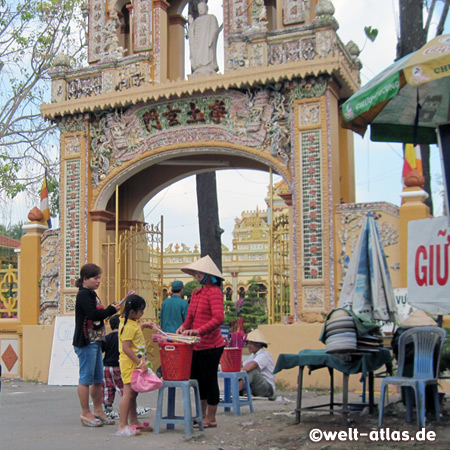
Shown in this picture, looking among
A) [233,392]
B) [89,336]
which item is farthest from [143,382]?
[233,392]

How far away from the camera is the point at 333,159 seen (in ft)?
39.2

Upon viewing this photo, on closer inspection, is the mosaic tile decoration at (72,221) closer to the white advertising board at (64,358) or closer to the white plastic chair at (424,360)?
the white advertising board at (64,358)

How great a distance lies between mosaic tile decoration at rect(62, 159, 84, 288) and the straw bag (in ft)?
22.2

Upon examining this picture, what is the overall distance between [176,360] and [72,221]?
719 cm

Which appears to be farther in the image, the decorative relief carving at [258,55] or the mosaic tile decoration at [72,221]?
the mosaic tile decoration at [72,221]

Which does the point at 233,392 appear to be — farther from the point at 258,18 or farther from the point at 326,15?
Answer: the point at 258,18

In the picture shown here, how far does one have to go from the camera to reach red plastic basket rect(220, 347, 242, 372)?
8672 millimetres

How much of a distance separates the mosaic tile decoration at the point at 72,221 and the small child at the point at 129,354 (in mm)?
6623

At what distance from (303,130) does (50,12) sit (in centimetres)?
1040

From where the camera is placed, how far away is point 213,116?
12.8 m

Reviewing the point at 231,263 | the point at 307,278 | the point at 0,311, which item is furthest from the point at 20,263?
the point at 231,263

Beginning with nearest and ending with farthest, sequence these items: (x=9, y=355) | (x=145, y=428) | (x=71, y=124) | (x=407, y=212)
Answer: (x=145, y=428), (x=407, y=212), (x=71, y=124), (x=9, y=355)

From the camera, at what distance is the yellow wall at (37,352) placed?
44.0 ft

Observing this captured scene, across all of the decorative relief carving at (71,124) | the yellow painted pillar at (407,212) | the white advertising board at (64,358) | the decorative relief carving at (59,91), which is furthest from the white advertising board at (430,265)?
the decorative relief carving at (59,91)
